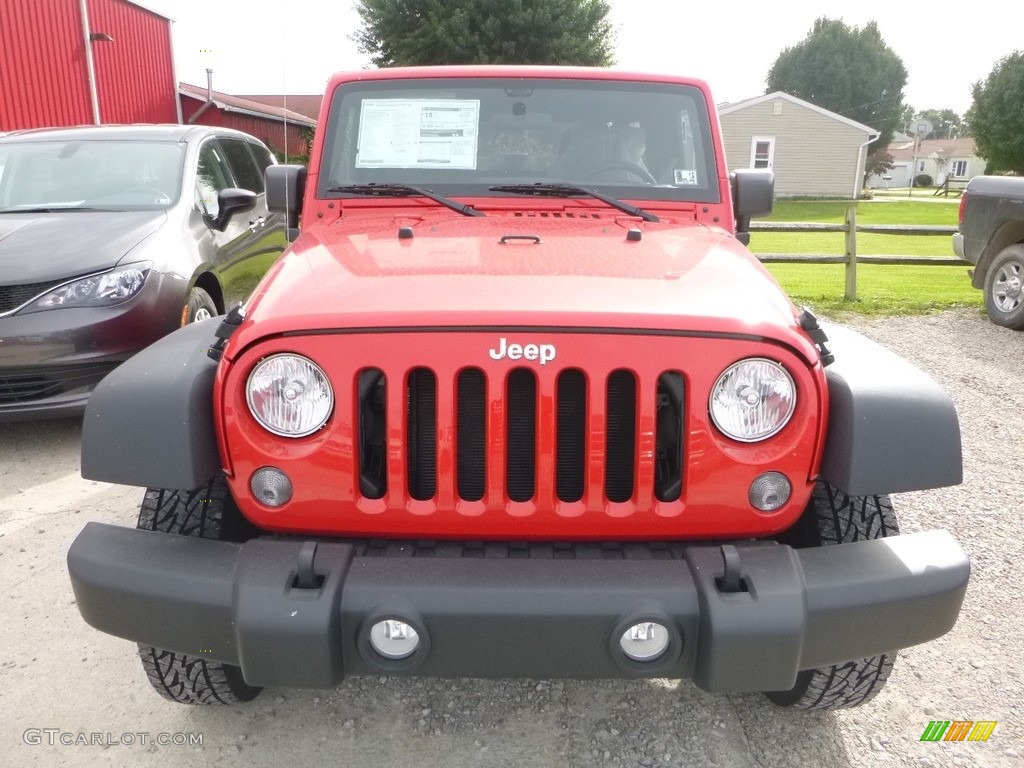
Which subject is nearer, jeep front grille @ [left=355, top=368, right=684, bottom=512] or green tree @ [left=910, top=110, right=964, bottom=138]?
jeep front grille @ [left=355, top=368, right=684, bottom=512]

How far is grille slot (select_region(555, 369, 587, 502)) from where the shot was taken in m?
1.84

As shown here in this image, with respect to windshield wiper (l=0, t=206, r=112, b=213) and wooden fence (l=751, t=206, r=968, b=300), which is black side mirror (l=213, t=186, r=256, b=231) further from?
wooden fence (l=751, t=206, r=968, b=300)

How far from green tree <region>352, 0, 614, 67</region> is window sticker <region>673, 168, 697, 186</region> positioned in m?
22.5

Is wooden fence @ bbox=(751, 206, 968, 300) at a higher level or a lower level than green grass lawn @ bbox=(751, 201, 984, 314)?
higher

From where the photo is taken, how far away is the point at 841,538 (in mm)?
1990

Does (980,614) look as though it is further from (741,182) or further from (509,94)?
(509,94)

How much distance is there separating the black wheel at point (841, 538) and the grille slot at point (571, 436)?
63 centimetres

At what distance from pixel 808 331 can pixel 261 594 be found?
134cm

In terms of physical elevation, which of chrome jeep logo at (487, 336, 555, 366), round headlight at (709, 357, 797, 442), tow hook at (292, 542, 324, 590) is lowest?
tow hook at (292, 542, 324, 590)

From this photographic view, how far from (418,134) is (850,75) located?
6413cm

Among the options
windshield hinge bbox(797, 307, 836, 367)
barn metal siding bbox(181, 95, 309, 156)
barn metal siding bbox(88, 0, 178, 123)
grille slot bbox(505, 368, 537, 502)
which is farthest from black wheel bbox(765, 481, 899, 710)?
barn metal siding bbox(181, 95, 309, 156)

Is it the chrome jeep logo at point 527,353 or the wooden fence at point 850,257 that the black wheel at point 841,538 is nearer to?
the chrome jeep logo at point 527,353

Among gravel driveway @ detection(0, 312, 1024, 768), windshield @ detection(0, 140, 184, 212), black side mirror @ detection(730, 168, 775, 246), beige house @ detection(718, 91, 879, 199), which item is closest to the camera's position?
gravel driveway @ detection(0, 312, 1024, 768)

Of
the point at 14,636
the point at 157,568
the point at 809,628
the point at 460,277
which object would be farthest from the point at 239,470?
the point at 14,636
